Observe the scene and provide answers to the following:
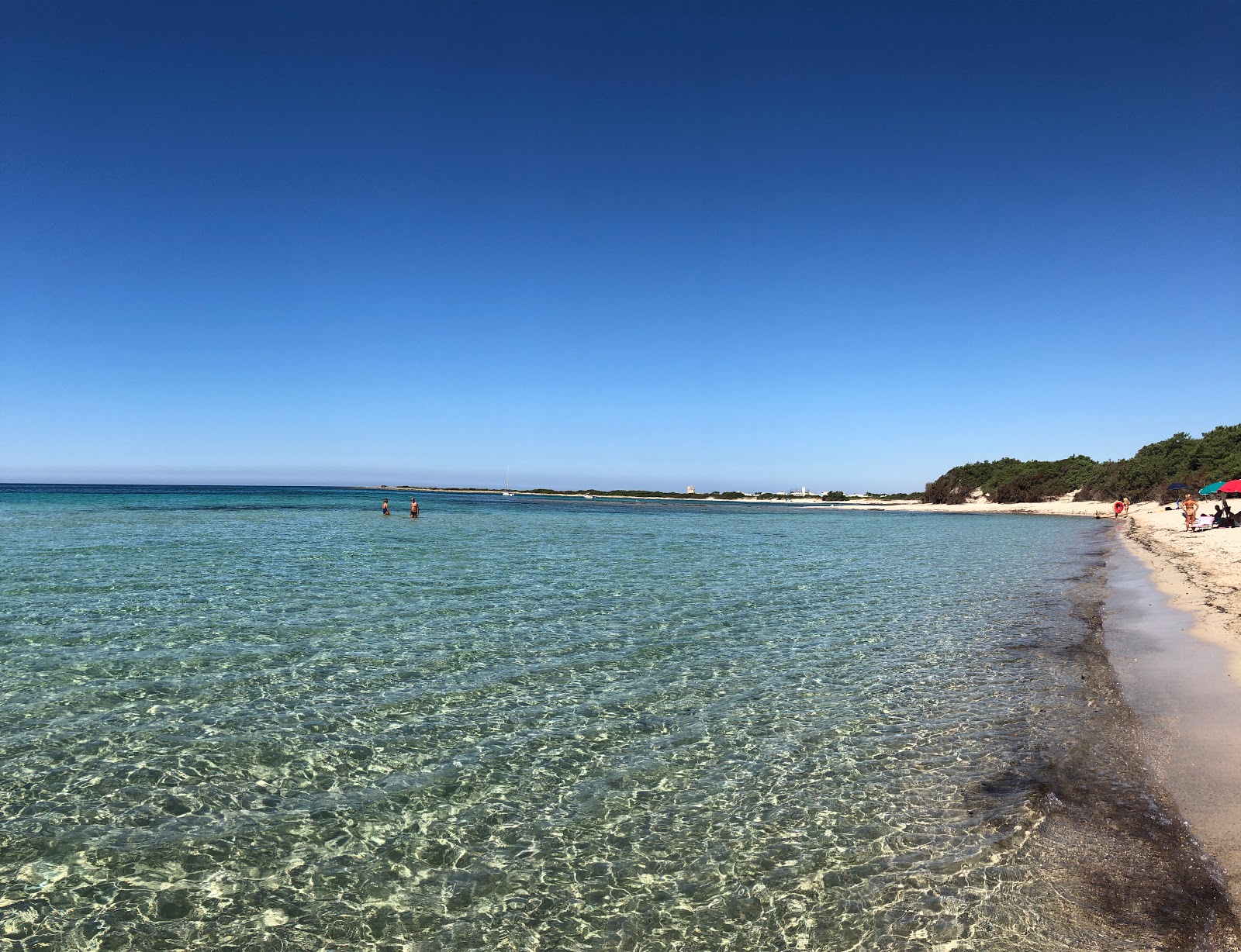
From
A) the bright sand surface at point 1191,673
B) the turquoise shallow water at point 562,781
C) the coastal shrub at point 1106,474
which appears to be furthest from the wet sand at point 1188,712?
the coastal shrub at point 1106,474

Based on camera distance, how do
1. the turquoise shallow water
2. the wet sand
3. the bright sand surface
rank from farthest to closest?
1. the bright sand surface
2. the wet sand
3. the turquoise shallow water

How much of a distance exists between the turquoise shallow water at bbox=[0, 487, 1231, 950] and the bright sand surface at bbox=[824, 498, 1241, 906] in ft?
1.27

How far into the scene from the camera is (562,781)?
7168mm

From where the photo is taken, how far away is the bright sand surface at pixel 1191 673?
21.3 feet

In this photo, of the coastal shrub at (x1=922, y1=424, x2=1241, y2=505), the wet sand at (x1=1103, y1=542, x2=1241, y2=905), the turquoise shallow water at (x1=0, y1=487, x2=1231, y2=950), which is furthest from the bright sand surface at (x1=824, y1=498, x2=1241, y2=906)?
the coastal shrub at (x1=922, y1=424, x2=1241, y2=505)

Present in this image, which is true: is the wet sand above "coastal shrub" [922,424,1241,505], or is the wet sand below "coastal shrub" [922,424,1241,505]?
below

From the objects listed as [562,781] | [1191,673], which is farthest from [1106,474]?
[562,781]

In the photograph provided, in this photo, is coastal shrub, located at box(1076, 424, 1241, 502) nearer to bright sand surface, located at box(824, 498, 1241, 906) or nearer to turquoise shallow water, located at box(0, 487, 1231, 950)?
bright sand surface, located at box(824, 498, 1241, 906)

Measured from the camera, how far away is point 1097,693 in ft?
33.5

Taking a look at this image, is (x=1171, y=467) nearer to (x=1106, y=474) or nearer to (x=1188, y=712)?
(x=1106, y=474)

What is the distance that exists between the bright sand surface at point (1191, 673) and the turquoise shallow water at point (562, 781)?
1.27ft

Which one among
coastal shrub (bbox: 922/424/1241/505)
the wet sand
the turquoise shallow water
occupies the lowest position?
the turquoise shallow water

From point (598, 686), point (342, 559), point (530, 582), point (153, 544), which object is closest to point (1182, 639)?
point (598, 686)

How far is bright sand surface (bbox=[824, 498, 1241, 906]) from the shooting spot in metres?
6.50
